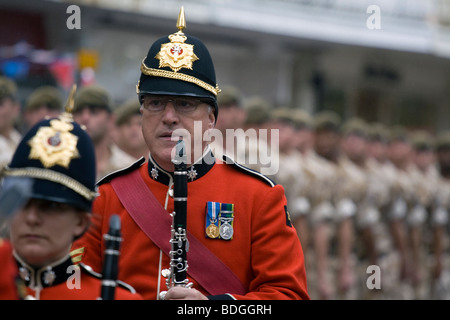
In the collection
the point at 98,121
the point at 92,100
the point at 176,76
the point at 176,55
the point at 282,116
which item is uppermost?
the point at 282,116

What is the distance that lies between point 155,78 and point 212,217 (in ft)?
2.52

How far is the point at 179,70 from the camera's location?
155 inches

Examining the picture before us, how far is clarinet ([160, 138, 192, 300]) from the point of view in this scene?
371 centimetres

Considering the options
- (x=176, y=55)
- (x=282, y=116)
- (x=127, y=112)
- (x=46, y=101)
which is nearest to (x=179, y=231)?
(x=176, y=55)

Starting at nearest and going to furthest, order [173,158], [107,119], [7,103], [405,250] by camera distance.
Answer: [173,158]
[107,119]
[7,103]
[405,250]

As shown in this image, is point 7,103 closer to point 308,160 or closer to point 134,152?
point 134,152

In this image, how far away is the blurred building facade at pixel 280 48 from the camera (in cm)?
1414

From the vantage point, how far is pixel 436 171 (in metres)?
14.0

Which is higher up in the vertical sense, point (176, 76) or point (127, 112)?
point (127, 112)

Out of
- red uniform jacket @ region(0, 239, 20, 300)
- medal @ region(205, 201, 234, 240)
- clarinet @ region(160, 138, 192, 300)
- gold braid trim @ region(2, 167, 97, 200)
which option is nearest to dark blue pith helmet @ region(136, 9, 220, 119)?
clarinet @ region(160, 138, 192, 300)

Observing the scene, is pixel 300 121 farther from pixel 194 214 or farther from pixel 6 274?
pixel 6 274

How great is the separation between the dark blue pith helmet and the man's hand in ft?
3.25

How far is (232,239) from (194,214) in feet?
0.78
